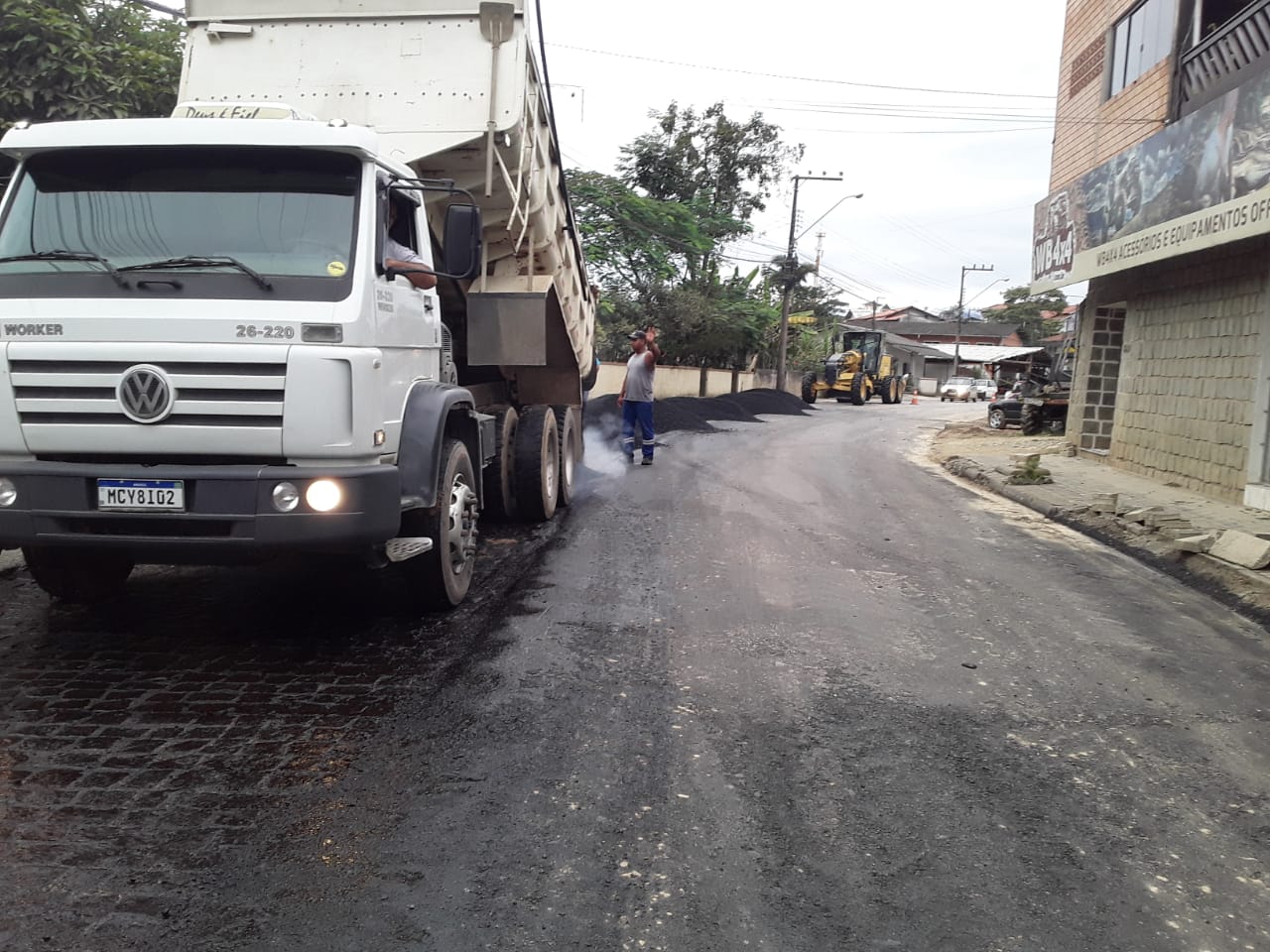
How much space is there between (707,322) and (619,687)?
2865 cm

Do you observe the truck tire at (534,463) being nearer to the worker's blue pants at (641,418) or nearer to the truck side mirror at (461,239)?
the truck side mirror at (461,239)

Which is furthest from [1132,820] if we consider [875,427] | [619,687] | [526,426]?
[875,427]

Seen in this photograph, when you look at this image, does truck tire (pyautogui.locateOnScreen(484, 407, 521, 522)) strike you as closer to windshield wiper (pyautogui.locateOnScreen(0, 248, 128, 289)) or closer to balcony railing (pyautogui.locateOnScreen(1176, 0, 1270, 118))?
windshield wiper (pyautogui.locateOnScreen(0, 248, 128, 289))

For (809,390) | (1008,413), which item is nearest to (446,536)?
(1008,413)

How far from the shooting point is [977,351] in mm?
54469

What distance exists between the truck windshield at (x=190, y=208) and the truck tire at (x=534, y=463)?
3828 mm

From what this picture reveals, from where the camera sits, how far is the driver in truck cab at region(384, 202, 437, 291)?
4.89 m

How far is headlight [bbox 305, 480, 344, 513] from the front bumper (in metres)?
0.02

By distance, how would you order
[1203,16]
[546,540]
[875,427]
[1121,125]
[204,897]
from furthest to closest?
[875,427]
[1121,125]
[1203,16]
[546,540]
[204,897]

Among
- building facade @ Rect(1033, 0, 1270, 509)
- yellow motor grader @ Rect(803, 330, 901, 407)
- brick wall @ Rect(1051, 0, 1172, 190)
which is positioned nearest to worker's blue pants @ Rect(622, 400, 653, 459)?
building facade @ Rect(1033, 0, 1270, 509)

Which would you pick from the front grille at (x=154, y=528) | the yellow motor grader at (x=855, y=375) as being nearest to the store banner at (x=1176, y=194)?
the front grille at (x=154, y=528)

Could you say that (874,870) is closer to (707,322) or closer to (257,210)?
(257,210)

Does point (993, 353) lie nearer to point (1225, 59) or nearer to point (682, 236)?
point (682, 236)

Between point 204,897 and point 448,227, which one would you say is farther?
point 448,227
